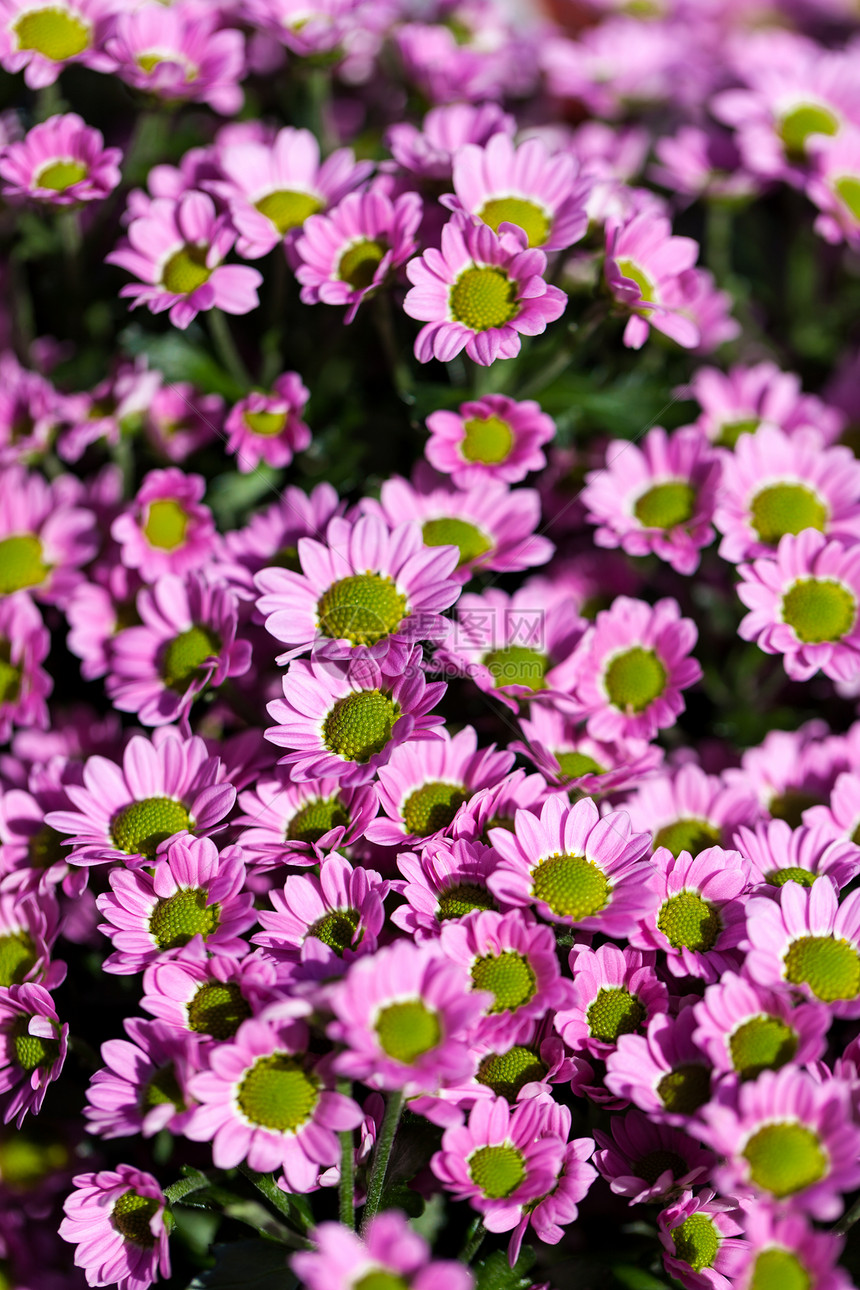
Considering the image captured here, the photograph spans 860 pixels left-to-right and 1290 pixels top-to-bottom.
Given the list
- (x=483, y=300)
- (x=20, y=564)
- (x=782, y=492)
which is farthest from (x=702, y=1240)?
(x=20, y=564)

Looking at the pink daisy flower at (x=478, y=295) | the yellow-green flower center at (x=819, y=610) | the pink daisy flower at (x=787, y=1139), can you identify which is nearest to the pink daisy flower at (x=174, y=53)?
the pink daisy flower at (x=478, y=295)

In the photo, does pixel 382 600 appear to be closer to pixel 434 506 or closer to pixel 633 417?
pixel 434 506

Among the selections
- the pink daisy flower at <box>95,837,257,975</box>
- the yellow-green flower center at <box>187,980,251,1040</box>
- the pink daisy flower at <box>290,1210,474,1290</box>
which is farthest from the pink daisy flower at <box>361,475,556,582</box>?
the pink daisy flower at <box>290,1210,474,1290</box>

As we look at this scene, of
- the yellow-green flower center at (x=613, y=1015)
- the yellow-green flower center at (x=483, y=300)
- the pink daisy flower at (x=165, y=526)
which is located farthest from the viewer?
the pink daisy flower at (x=165, y=526)

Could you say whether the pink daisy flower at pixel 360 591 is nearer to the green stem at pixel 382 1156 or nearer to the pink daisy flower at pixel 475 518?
the pink daisy flower at pixel 475 518

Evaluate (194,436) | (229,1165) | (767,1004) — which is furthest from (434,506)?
(229,1165)

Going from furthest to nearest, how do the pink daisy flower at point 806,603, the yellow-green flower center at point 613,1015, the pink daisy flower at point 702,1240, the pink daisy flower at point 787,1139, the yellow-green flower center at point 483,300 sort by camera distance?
the pink daisy flower at point 806,603
the yellow-green flower center at point 483,300
the yellow-green flower center at point 613,1015
the pink daisy flower at point 702,1240
the pink daisy flower at point 787,1139

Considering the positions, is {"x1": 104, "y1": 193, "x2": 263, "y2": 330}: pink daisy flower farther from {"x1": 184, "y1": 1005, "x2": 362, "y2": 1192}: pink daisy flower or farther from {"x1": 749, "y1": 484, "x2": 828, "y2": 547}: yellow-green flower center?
{"x1": 184, "y1": 1005, "x2": 362, "y2": 1192}: pink daisy flower
